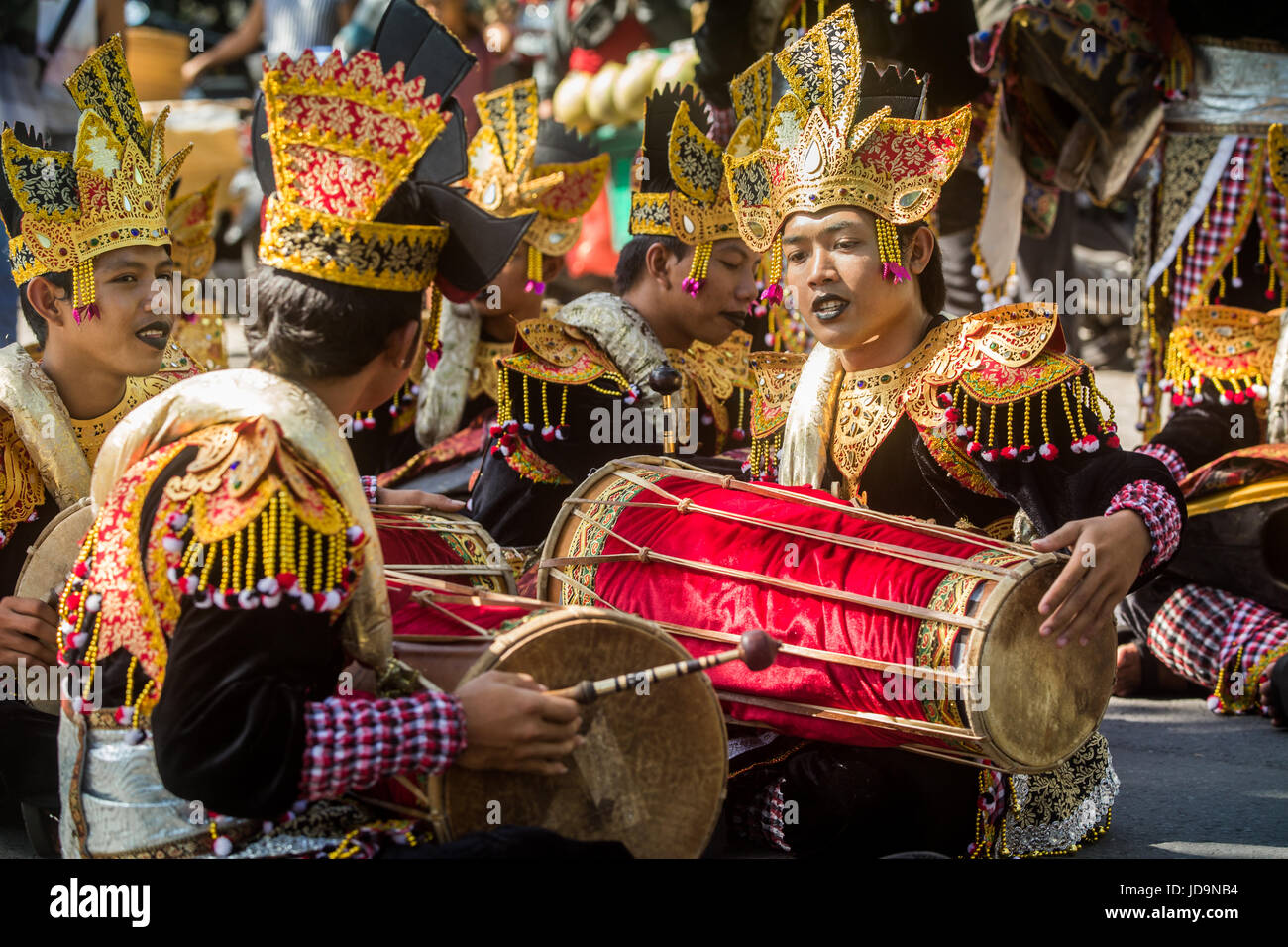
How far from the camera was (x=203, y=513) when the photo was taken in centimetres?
214

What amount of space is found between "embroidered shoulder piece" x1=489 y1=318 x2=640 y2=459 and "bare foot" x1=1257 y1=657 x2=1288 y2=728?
2041 mm

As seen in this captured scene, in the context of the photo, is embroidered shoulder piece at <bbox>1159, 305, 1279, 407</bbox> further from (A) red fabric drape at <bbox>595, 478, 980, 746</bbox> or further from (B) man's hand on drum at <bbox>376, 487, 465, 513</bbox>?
(B) man's hand on drum at <bbox>376, 487, 465, 513</bbox>

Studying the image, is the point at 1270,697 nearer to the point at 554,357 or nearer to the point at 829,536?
the point at 829,536

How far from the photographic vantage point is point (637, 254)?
191 inches

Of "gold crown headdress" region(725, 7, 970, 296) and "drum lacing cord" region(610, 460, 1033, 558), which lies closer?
"drum lacing cord" region(610, 460, 1033, 558)

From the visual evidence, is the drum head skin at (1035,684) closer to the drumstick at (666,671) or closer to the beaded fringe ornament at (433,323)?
the drumstick at (666,671)

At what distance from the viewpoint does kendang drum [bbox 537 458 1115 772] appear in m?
2.87

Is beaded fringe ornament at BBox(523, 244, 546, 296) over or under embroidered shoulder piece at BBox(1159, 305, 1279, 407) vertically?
over

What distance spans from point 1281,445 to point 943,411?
168cm

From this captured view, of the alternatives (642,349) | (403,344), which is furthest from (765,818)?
(642,349)

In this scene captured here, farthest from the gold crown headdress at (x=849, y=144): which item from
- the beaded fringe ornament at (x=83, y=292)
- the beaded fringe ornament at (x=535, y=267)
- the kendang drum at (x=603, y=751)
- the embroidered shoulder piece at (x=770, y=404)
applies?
the beaded fringe ornament at (x=535, y=267)

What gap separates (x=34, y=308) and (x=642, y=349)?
1785mm

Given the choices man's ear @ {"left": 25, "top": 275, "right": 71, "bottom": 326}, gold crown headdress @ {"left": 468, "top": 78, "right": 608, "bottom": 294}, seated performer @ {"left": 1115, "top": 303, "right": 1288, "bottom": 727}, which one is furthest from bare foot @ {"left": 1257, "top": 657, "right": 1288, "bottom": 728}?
man's ear @ {"left": 25, "top": 275, "right": 71, "bottom": 326}
